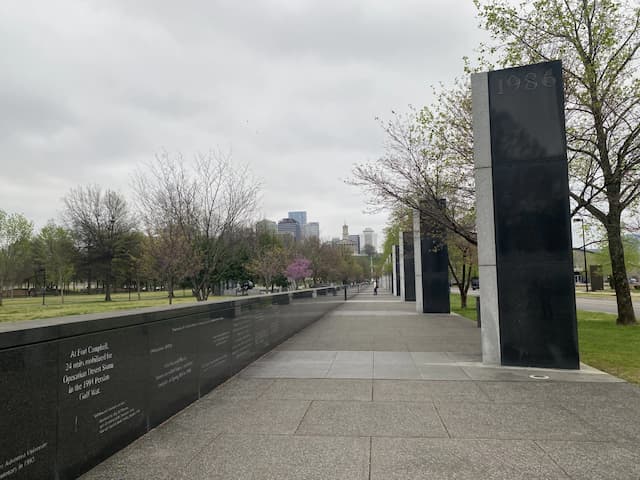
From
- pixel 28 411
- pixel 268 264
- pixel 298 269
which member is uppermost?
pixel 268 264

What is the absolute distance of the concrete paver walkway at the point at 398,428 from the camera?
12.8 ft

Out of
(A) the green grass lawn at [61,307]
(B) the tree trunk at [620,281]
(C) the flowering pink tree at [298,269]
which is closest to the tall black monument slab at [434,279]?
(B) the tree trunk at [620,281]

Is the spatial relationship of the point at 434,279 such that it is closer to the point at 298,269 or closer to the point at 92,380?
the point at 92,380

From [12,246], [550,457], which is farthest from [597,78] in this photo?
[12,246]

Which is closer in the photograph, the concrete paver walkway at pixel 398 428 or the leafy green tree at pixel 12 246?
the concrete paver walkway at pixel 398 428

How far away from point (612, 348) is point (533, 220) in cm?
476

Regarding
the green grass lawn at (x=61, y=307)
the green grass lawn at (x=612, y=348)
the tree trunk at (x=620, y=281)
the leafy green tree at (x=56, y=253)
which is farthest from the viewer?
the leafy green tree at (x=56, y=253)

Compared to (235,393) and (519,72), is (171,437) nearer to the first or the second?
(235,393)

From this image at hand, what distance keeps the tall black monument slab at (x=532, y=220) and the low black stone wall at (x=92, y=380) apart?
5527mm

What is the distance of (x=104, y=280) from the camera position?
5650 centimetres

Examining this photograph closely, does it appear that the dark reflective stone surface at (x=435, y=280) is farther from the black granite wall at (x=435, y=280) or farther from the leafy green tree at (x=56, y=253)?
the leafy green tree at (x=56, y=253)

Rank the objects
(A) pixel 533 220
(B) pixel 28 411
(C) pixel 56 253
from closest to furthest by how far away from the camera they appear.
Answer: (B) pixel 28 411 < (A) pixel 533 220 < (C) pixel 56 253

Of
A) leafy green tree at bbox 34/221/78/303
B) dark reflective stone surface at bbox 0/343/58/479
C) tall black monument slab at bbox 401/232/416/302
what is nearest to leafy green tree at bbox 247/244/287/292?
tall black monument slab at bbox 401/232/416/302

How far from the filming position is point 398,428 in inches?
194
